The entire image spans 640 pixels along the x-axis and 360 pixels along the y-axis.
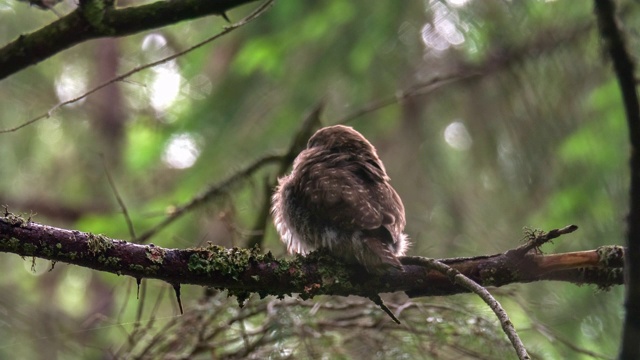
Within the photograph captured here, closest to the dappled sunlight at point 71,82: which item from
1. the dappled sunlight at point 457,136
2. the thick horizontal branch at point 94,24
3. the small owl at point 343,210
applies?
the dappled sunlight at point 457,136

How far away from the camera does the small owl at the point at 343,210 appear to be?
10.0 ft

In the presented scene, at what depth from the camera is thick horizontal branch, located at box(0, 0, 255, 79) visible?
2.84 m

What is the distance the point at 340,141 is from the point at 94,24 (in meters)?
1.67

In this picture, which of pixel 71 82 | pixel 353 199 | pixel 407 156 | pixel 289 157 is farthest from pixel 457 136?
pixel 71 82

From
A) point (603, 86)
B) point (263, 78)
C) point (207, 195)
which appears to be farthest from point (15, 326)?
point (603, 86)

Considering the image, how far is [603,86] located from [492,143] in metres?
1.50

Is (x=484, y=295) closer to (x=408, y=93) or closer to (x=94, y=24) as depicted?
(x=94, y=24)

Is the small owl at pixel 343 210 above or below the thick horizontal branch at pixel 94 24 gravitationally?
below

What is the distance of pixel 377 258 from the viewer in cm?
289

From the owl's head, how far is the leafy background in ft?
1.13

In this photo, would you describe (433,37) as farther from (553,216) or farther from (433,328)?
(433,328)

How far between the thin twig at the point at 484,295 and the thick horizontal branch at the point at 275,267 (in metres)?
0.19

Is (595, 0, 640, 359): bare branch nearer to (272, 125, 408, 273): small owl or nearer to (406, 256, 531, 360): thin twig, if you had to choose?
(406, 256, 531, 360): thin twig

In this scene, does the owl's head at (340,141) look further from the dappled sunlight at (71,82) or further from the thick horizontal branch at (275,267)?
the dappled sunlight at (71,82)
